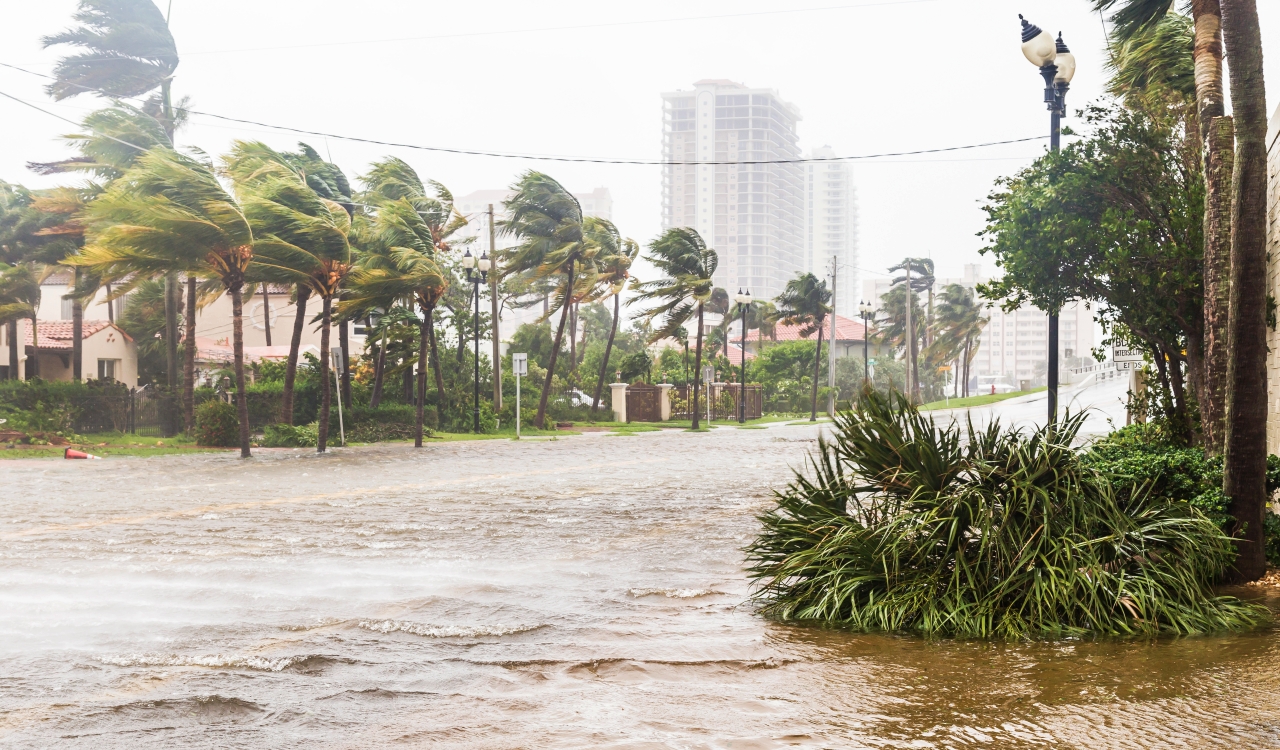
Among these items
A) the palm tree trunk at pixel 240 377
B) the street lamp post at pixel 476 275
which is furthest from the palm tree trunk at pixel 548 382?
the palm tree trunk at pixel 240 377

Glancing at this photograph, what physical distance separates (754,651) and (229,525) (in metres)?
8.52

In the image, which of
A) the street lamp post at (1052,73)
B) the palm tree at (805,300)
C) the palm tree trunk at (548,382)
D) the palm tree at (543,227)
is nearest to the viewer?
the street lamp post at (1052,73)

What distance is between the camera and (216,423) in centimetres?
2989

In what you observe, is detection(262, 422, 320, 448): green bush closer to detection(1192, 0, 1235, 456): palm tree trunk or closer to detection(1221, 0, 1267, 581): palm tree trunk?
detection(1192, 0, 1235, 456): palm tree trunk

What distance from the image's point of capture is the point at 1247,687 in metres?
5.19

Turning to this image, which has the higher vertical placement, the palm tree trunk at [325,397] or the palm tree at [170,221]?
the palm tree at [170,221]

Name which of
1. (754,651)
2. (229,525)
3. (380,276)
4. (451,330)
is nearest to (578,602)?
(754,651)

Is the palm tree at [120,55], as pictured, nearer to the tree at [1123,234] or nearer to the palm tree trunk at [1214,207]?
the tree at [1123,234]

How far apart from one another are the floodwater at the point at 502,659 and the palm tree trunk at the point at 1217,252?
116 inches

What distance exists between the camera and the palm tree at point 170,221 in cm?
2431

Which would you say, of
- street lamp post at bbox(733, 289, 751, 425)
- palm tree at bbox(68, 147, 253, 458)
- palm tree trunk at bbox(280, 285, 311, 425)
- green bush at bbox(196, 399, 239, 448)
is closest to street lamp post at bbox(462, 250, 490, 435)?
palm tree trunk at bbox(280, 285, 311, 425)

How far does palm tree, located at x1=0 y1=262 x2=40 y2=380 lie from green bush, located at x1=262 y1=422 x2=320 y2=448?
12335 mm

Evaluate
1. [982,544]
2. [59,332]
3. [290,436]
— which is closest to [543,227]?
[290,436]

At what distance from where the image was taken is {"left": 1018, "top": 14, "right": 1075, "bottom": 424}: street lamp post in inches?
525
